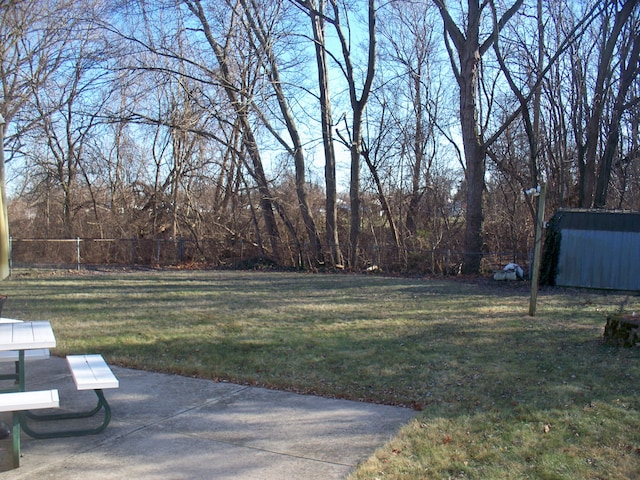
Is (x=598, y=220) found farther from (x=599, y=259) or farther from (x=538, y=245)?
(x=538, y=245)

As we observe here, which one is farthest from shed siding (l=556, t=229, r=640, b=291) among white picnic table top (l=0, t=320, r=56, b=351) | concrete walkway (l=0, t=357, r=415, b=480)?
white picnic table top (l=0, t=320, r=56, b=351)

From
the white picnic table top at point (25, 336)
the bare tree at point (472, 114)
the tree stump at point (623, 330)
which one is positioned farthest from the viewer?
the bare tree at point (472, 114)

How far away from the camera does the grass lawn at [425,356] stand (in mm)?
4359

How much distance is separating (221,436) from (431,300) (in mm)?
8578

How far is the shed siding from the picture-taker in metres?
16.3

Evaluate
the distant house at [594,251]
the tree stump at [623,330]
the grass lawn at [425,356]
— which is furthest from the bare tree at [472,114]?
the tree stump at [623,330]

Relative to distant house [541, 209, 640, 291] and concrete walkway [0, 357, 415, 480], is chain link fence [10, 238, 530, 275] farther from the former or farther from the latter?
concrete walkway [0, 357, 415, 480]

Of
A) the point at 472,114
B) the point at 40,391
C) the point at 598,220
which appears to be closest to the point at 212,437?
the point at 40,391

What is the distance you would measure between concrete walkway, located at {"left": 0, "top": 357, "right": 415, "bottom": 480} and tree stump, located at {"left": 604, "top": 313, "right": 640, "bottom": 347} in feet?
12.0

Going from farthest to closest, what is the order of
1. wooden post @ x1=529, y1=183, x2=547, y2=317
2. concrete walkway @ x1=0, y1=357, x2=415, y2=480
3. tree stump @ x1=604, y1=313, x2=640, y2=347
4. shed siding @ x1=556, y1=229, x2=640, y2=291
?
shed siding @ x1=556, y1=229, x2=640, y2=291, wooden post @ x1=529, y1=183, x2=547, y2=317, tree stump @ x1=604, y1=313, x2=640, y2=347, concrete walkway @ x1=0, y1=357, x2=415, y2=480

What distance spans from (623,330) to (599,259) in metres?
9.78

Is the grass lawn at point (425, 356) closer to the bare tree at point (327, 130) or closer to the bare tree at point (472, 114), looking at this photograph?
the bare tree at point (472, 114)

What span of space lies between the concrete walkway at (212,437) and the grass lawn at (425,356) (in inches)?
11.5

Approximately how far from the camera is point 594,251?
1666cm
